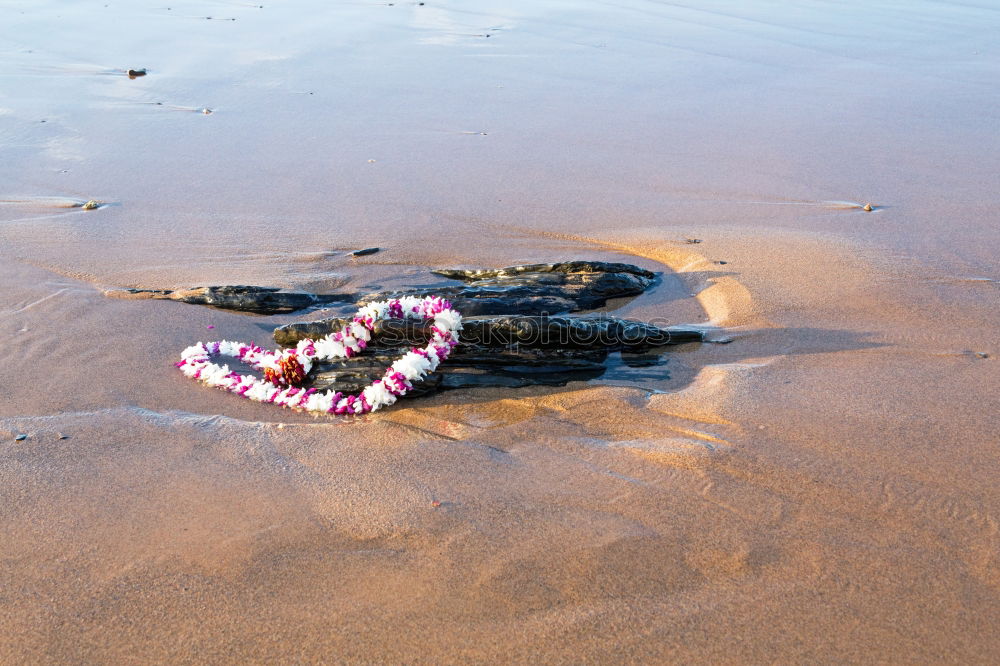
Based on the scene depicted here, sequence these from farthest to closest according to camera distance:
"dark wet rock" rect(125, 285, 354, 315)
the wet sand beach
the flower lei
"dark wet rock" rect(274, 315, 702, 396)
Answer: "dark wet rock" rect(125, 285, 354, 315) < "dark wet rock" rect(274, 315, 702, 396) < the flower lei < the wet sand beach

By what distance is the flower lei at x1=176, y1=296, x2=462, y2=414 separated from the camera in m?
4.26

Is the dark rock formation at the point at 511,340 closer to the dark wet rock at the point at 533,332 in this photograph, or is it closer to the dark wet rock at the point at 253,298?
the dark wet rock at the point at 533,332

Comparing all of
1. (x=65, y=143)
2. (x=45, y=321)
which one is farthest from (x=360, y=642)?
(x=65, y=143)

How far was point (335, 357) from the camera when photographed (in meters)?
4.54

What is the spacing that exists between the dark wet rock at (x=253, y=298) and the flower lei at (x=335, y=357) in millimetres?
535

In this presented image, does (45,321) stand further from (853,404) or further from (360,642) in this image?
(853,404)

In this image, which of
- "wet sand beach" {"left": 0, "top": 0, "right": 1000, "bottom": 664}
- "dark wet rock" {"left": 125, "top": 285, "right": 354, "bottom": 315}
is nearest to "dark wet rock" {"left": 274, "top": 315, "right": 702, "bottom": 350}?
"wet sand beach" {"left": 0, "top": 0, "right": 1000, "bottom": 664}

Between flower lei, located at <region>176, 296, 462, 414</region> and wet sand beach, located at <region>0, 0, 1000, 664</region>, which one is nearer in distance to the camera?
wet sand beach, located at <region>0, 0, 1000, 664</region>

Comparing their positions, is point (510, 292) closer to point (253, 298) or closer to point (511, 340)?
point (511, 340)

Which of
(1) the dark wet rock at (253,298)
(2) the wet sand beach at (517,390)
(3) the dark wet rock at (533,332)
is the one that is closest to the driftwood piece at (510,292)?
(1) the dark wet rock at (253,298)

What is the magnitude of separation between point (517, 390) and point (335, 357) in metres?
0.98

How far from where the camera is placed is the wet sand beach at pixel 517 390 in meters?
2.94

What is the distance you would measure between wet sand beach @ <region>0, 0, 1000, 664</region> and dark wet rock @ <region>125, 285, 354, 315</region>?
0.08 metres

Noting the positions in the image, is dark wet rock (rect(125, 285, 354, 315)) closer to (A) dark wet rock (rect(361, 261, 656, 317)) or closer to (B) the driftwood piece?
(B) the driftwood piece
